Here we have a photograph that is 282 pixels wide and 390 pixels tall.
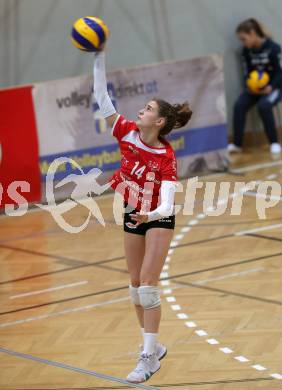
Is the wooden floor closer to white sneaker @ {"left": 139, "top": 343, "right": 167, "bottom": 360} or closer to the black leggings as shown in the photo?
white sneaker @ {"left": 139, "top": 343, "right": 167, "bottom": 360}

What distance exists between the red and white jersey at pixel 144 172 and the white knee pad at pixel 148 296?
57 centimetres

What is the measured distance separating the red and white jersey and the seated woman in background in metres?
8.83

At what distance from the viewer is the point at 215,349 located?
24.8ft

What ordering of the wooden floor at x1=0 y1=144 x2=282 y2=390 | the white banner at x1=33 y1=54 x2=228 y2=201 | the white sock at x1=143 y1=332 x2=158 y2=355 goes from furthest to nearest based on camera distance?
the white banner at x1=33 y1=54 x2=228 y2=201, the wooden floor at x1=0 y1=144 x2=282 y2=390, the white sock at x1=143 y1=332 x2=158 y2=355

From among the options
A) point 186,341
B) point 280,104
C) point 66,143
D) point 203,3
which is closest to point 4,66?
point 66,143

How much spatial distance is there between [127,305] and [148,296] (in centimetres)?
206

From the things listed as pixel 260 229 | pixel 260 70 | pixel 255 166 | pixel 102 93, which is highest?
pixel 102 93

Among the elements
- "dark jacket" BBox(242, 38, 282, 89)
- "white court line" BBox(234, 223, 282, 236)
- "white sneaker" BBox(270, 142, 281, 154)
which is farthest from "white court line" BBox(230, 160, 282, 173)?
"white court line" BBox(234, 223, 282, 236)

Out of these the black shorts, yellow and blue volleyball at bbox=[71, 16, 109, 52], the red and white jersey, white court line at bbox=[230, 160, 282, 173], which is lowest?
white court line at bbox=[230, 160, 282, 173]

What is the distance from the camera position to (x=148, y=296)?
6734mm

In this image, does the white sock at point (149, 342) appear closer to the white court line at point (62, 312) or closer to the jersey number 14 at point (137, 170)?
the jersey number 14 at point (137, 170)

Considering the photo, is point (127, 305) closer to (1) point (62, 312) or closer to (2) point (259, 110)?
(1) point (62, 312)

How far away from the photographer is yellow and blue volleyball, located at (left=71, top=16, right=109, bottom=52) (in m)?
7.01

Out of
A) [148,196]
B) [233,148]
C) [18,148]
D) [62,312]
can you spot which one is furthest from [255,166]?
[148,196]
